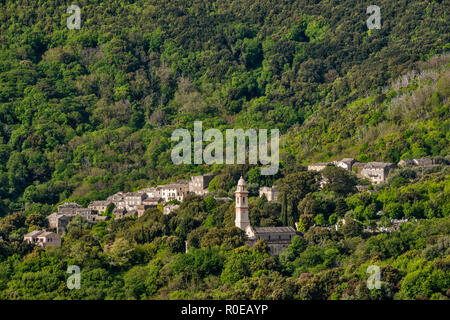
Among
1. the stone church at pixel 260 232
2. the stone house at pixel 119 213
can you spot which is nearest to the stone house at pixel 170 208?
the stone house at pixel 119 213

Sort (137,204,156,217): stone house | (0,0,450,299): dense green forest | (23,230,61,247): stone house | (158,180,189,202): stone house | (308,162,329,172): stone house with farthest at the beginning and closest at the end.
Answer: (308,162,329,172): stone house < (158,180,189,202): stone house < (137,204,156,217): stone house < (23,230,61,247): stone house < (0,0,450,299): dense green forest

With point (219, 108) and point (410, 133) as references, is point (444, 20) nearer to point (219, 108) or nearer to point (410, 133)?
point (219, 108)

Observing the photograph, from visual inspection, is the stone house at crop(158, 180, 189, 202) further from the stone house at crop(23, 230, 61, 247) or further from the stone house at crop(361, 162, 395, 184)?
the stone house at crop(361, 162, 395, 184)

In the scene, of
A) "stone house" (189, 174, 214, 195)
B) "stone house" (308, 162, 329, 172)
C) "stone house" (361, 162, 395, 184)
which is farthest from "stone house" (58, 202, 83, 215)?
"stone house" (361, 162, 395, 184)

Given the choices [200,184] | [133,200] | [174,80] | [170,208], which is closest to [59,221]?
[133,200]
